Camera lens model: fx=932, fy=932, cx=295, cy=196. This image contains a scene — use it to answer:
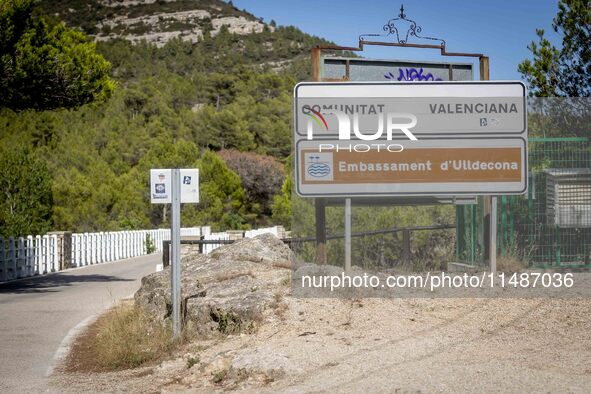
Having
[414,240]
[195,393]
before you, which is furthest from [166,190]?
[414,240]

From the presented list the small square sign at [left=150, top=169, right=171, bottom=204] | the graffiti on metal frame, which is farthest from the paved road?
the graffiti on metal frame

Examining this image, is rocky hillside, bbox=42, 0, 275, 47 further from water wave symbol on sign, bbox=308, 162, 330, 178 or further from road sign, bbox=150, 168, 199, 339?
road sign, bbox=150, 168, 199, 339

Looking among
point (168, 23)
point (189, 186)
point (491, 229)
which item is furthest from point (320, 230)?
point (168, 23)

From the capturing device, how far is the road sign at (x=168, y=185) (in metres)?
11.4

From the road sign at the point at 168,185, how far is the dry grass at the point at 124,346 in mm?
1717

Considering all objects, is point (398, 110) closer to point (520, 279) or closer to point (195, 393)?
point (520, 279)

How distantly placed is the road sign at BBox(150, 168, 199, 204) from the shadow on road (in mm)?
12083

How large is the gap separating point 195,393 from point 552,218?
7.55 metres

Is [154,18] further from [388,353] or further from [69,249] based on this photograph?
[388,353]

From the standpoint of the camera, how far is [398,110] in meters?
12.6

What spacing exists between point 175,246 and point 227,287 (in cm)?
189

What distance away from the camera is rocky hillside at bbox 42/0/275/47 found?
502ft

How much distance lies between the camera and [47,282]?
26.1 metres

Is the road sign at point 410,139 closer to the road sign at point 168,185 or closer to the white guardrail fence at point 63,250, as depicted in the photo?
the road sign at point 168,185
